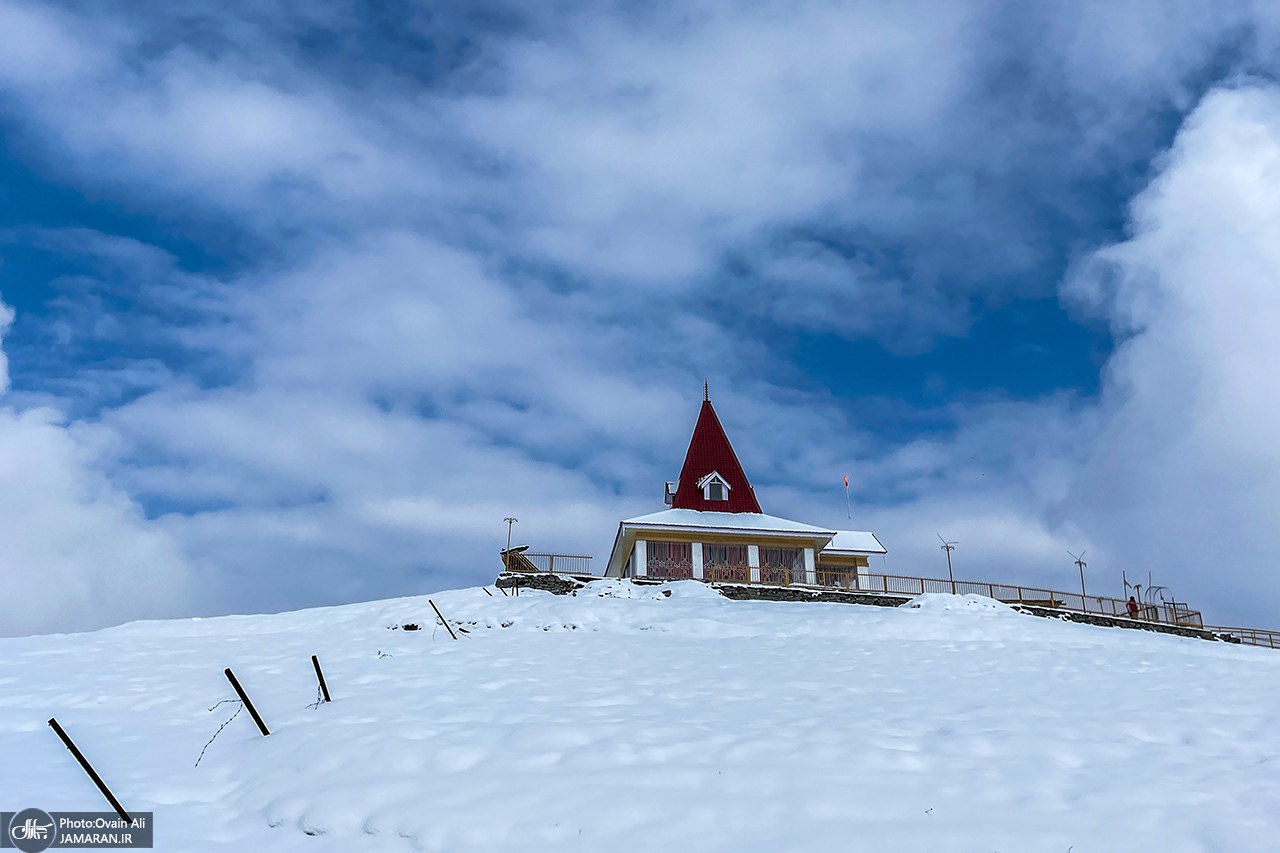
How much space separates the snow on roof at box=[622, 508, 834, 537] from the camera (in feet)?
108

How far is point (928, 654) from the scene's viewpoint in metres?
15.4

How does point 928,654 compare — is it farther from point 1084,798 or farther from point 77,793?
point 77,793

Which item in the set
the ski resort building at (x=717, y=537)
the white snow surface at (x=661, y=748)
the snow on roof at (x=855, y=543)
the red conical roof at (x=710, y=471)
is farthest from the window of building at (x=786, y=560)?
the white snow surface at (x=661, y=748)

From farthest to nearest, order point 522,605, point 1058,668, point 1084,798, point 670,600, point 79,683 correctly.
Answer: point 670,600 < point 522,605 < point 1058,668 < point 79,683 < point 1084,798

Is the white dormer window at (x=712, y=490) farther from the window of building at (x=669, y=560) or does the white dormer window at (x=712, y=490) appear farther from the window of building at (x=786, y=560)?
the window of building at (x=669, y=560)

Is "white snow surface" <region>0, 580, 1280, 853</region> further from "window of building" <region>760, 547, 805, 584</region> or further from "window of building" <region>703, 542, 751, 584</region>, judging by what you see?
"window of building" <region>760, 547, 805, 584</region>

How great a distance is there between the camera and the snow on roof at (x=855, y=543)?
4012cm

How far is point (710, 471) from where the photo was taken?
120 ft

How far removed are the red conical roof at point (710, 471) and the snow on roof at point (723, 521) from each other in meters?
0.70

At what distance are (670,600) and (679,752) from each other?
16348mm

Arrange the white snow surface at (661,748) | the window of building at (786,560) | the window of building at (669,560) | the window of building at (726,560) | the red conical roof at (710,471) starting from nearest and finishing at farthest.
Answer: the white snow surface at (661,748) → the window of building at (726,560) → the window of building at (669,560) → the window of building at (786,560) → the red conical roof at (710,471)

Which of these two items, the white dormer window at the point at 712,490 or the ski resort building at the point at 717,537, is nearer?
the ski resort building at the point at 717,537

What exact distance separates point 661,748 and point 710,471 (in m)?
29.2

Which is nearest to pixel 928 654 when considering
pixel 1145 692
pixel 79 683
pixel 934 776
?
pixel 1145 692
